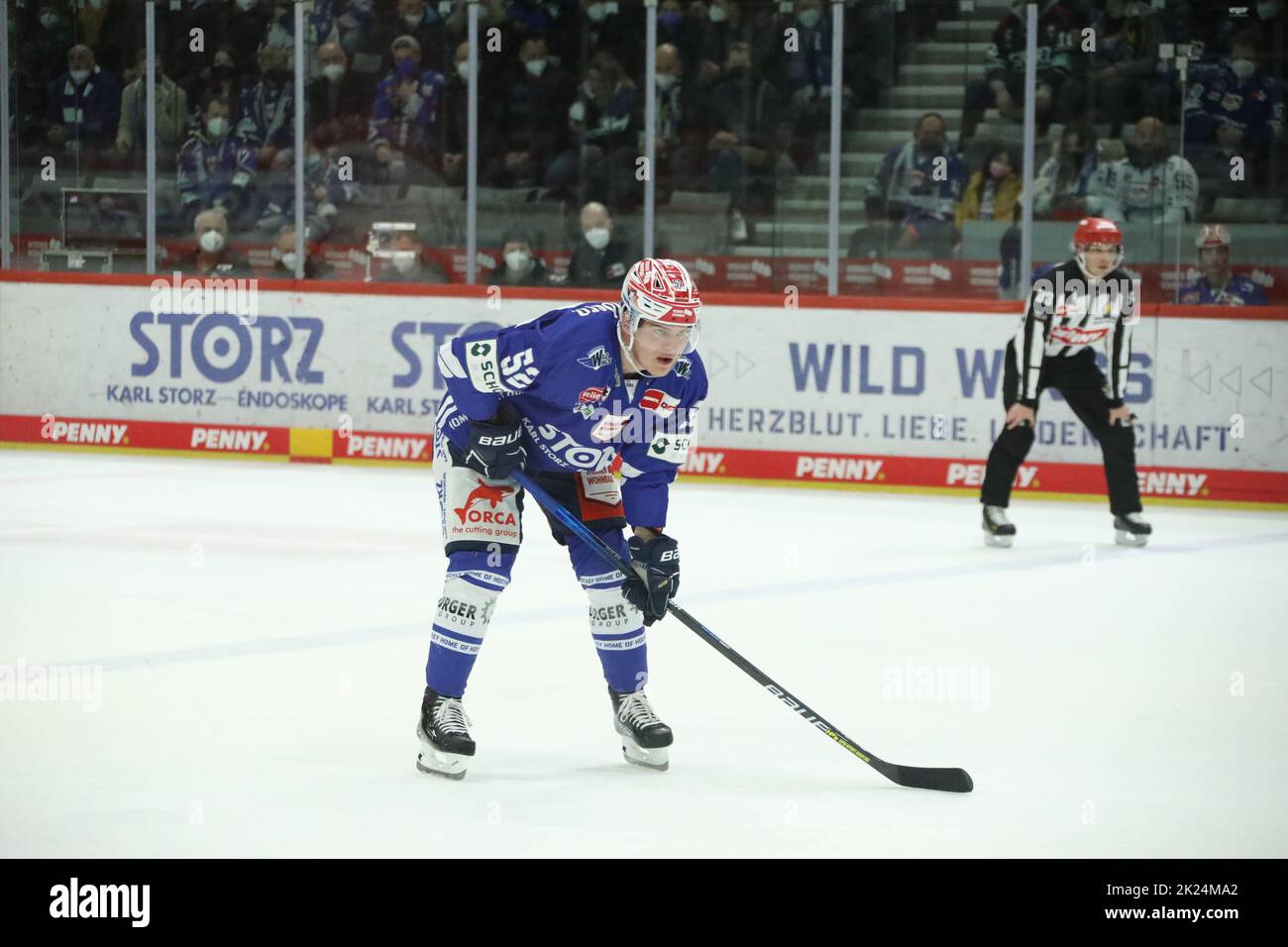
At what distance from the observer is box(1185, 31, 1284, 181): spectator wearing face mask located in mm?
10680

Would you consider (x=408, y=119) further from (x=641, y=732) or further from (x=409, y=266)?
(x=641, y=732)

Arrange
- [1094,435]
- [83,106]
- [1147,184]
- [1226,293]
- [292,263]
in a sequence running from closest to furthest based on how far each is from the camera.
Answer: [1094,435]
[1226,293]
[1147,184]
[292,263]
[83,106]

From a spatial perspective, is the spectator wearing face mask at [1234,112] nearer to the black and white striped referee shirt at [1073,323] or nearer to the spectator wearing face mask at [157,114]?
the black and white striped referee shirt at [1073,323]

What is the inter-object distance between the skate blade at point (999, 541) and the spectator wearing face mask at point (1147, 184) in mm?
2862

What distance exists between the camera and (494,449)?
14.7 feet

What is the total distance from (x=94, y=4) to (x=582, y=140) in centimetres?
354

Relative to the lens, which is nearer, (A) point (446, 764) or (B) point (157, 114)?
(A) point (446, 764)

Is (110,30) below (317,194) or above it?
above

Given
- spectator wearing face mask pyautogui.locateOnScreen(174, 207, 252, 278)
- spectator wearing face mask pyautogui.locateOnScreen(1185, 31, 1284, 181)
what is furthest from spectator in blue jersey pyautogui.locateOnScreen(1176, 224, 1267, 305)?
spectator wearing face mask pyautogui.locateOnScreen(174, 207, 252, 278)

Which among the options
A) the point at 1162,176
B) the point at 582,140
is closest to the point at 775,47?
the point at 582,140

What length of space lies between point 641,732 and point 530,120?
8.18 m

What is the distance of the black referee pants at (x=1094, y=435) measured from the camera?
8891mm

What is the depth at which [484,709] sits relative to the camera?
5.30 metres

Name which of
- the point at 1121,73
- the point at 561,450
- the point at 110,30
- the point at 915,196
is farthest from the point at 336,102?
the point at 561,450
